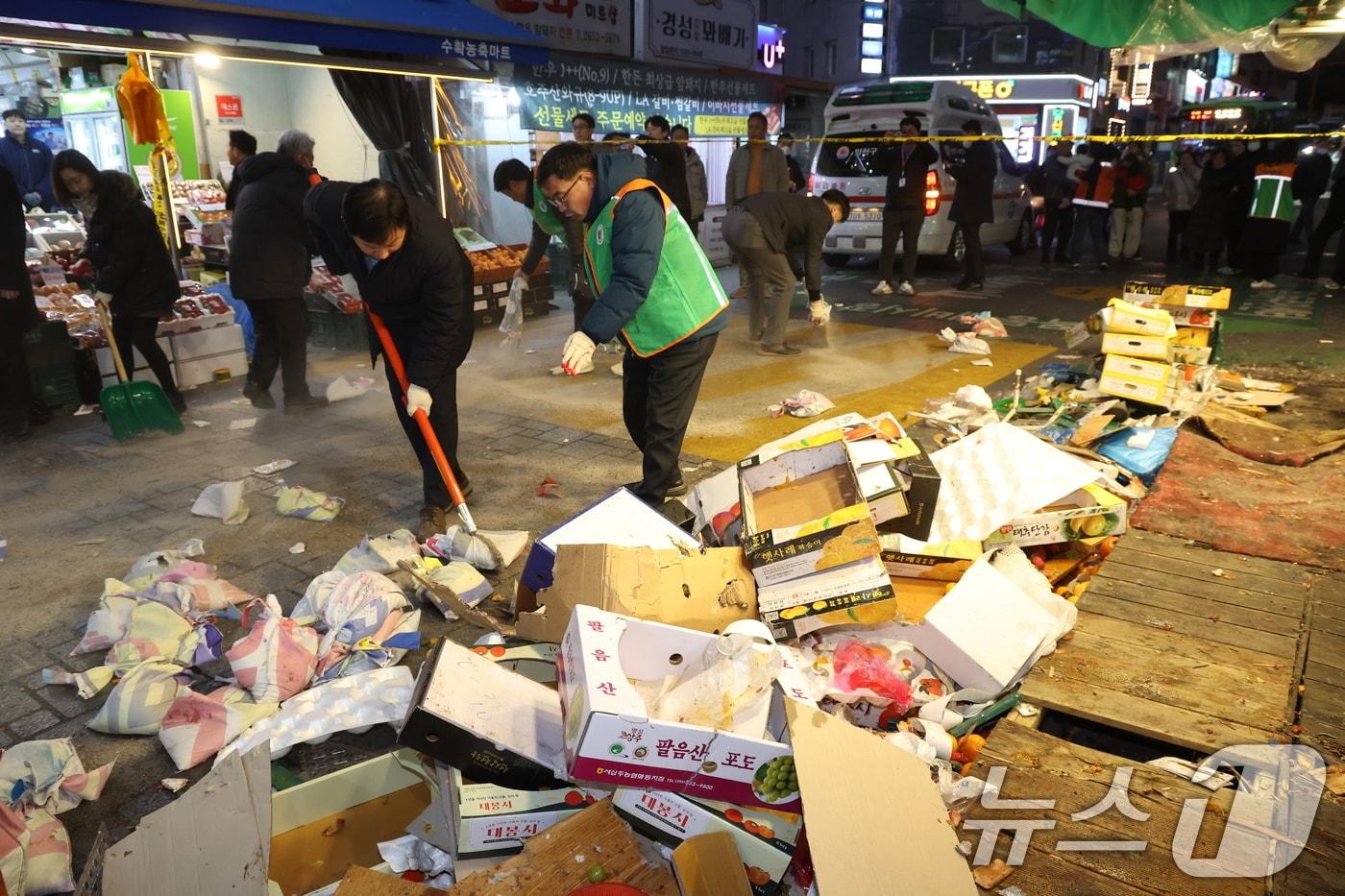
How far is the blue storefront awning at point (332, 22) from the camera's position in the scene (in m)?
5.62

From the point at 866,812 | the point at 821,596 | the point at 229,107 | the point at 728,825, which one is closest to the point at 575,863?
the point at 728,825

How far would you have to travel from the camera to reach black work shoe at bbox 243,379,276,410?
22.2ft

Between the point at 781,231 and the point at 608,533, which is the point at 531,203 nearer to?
the point at 608,533

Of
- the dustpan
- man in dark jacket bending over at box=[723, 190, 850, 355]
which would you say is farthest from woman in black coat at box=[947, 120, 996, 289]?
the dustpan

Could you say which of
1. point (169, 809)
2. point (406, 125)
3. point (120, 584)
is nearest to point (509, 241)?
point (406, 125)

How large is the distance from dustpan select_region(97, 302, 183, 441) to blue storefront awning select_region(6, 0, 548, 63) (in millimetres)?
1858

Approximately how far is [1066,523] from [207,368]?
646 cm

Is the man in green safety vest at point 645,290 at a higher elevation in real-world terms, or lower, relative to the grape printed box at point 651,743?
higher

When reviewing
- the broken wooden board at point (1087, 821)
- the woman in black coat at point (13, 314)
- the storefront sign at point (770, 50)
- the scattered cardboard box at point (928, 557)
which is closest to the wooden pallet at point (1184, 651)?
the broken wooden board at point (1087, 821)

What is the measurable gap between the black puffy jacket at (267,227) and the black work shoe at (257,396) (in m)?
0.69

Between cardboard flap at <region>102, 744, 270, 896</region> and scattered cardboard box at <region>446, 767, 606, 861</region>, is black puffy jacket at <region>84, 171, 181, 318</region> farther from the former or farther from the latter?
scattered cardboard box at <region>446, 767, 606, 861</region>

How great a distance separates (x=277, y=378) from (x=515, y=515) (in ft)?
13.0

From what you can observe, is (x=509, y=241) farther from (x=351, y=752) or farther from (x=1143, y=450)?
(x=351, y=752)

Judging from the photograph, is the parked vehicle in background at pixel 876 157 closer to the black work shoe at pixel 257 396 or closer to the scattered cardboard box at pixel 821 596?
the black work shoe at pixel 257 396
